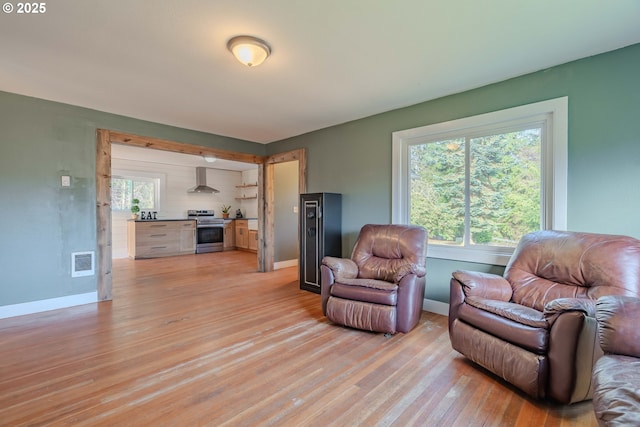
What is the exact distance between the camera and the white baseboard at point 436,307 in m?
3.16

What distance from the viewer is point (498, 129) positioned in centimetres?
286

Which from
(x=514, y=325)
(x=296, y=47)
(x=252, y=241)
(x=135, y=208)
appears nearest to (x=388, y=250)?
(x=514, y=325)

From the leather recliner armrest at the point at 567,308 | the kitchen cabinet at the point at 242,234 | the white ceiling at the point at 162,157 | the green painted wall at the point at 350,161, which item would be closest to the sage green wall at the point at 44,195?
the green painted wall at the point at 350,161

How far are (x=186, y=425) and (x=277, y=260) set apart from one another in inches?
159

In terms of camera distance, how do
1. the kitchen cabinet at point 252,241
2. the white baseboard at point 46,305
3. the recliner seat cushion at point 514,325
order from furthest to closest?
the kitchen cabinet at point 252,241
the white baseboard at point 46,305
the recliner seat cushion at point 514,325

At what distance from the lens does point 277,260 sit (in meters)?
5.55

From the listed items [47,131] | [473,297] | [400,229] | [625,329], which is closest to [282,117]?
[400,229]

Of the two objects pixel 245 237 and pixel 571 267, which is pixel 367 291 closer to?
pixel 571 267

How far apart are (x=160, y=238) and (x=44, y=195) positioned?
12.3 ft

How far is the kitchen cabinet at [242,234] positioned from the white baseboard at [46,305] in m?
4.31

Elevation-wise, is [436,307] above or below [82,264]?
below

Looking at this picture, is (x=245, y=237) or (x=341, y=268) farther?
(x=245, y=237)

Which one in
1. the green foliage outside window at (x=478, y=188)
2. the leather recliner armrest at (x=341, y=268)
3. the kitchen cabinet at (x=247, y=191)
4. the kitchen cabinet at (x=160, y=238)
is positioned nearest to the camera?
the green foliage outside window at (x=478, y=188)
